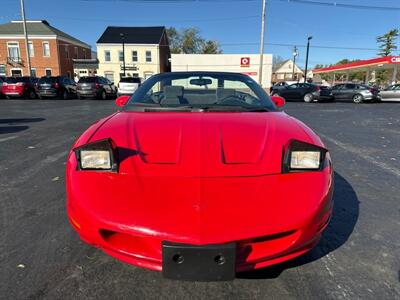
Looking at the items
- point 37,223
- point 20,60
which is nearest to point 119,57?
point 20,60

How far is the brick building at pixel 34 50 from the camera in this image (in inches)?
1626

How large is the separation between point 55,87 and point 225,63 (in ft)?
61.1

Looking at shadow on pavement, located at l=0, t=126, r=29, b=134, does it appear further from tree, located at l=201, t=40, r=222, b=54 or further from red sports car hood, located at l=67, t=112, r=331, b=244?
tree, located at l=201, t=40, r=222, b=54

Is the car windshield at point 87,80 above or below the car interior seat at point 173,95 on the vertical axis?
above

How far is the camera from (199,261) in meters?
1.41

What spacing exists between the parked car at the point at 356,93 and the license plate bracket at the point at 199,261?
22.2 metres

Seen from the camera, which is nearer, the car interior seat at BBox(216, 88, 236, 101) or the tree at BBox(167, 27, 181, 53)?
the car interior seat at BBox(216, 88, 236, 101)

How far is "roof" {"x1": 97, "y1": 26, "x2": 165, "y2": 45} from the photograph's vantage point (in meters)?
42.5

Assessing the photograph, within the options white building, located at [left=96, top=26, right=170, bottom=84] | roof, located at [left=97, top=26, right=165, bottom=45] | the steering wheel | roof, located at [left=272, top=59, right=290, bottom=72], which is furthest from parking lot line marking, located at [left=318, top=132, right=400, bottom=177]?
roof, located at [left=272, top=59, right=290, bottom=72]

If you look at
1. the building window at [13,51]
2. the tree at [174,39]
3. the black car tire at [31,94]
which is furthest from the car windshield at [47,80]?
the tree at [174,39]

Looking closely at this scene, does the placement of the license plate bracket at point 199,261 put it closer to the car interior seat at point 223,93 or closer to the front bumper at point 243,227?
the front bumper at point 243,227

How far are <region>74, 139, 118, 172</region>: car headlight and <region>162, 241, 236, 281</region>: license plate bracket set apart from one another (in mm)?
664

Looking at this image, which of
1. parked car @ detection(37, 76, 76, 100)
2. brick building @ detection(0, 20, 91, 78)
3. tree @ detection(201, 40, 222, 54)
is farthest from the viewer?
tree @ detection(201, 40, 222, 54)

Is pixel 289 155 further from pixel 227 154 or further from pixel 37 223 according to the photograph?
pixel 37 223
